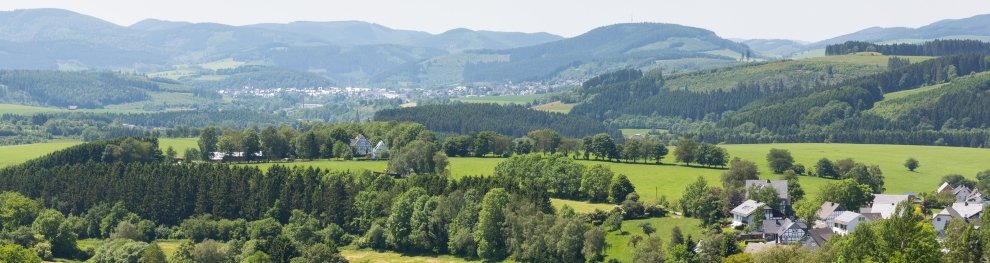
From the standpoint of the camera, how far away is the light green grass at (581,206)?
10075cm

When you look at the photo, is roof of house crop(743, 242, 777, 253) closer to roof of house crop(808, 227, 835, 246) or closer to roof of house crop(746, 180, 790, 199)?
roof of house crop(808, 227, 835, 246)

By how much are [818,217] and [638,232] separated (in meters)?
15.8

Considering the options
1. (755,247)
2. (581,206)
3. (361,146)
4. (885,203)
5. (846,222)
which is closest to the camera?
(755,247)

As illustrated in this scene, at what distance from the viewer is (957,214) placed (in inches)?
3529

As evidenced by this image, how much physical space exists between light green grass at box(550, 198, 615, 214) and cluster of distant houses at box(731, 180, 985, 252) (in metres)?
13.3

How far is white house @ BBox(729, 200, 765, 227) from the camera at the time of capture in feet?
298

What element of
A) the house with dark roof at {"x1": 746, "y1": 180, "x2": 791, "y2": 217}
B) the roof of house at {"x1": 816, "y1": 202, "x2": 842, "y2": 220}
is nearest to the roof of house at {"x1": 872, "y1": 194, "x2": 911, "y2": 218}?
the roof of house at {"x1": 816, "y1": 202, "x2": 842, "y2": 220}

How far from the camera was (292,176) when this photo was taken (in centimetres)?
11119

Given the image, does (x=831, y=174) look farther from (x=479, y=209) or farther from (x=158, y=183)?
(x=158, y=183)

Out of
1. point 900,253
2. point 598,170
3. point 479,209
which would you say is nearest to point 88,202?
point 479,209

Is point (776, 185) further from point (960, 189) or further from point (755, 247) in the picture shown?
point (755, 247)

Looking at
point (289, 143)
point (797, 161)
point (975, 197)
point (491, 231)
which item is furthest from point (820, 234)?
point (289, 143)

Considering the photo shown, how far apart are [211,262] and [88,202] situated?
33.4 metres

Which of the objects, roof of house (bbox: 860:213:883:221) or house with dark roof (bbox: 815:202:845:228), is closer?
house with dark roof (bbox: 815:202:845:228)
